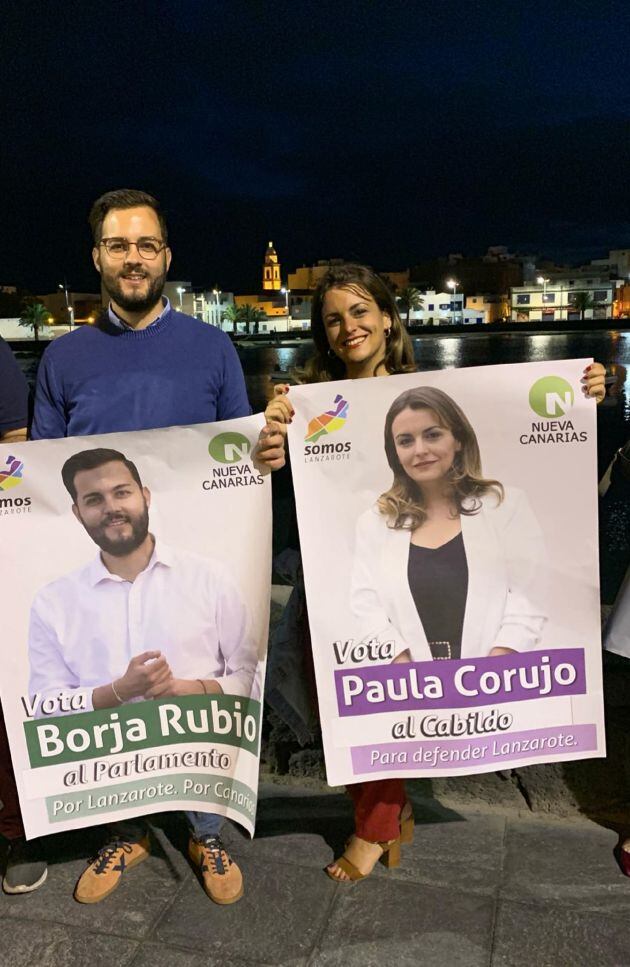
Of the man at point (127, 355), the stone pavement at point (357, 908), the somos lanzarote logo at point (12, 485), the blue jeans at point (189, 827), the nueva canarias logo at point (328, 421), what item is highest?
the man at point (127, 355)

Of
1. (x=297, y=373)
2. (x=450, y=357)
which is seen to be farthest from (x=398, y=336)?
(x=450, y=357)

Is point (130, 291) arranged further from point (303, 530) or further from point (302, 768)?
point (302, 768)

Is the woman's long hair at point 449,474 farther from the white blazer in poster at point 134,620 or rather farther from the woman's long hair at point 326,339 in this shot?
the white blazer in poster at point 134,620

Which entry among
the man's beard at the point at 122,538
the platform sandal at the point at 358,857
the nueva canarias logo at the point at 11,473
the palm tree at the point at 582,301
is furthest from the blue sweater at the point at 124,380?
the palm tree at the point at 582,301

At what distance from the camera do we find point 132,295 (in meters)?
2.60

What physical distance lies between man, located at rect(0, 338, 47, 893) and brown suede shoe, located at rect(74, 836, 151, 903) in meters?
0.19

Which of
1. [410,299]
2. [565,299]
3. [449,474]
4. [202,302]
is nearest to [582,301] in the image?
[565,299]

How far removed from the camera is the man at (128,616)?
251 centimetres

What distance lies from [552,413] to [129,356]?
143 centimetres

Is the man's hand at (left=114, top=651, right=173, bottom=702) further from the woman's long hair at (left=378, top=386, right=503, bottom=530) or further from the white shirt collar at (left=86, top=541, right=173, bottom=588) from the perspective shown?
the woman's long hair at (left=378, top=386, right=503, bottom=530)

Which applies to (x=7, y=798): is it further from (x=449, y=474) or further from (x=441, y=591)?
(x=449, y=474)

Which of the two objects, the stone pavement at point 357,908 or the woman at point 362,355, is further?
the woman at point 362,355

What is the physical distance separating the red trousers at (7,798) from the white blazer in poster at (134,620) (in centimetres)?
21

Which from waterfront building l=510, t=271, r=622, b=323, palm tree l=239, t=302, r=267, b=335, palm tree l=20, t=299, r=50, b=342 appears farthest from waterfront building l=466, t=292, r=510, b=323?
palm tree l=20, t=299, r=50, b=342
